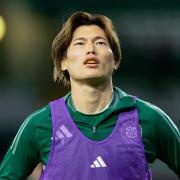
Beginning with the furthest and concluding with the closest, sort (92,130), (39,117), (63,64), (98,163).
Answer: (63,64), (39,117), (92,130), (98,163)

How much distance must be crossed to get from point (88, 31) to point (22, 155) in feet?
2.91

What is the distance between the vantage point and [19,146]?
5391 mm

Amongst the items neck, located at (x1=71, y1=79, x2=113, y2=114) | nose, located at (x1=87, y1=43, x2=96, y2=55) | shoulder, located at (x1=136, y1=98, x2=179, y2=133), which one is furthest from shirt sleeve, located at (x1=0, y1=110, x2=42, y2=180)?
shoulder, located at (x1=136, y1=98, x2=179, y2=133)

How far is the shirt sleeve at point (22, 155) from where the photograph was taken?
5371 millimetres

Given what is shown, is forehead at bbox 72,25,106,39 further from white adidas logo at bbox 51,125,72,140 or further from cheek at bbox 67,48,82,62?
white adidas logo at bbox 51,125,72,140

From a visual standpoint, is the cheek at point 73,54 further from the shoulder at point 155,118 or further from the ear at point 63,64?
the shoulder at point 155,118

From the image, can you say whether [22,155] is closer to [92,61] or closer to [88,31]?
[92,61]

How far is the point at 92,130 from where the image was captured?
5.31 meters

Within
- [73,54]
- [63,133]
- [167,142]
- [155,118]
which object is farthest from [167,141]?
[73,54]

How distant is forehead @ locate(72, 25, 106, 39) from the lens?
545cm

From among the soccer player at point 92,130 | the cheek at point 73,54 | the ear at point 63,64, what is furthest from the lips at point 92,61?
the ear at point 63,64

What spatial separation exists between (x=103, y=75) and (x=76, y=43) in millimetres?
309

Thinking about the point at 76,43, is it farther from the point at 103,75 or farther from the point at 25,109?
the point at 25,109

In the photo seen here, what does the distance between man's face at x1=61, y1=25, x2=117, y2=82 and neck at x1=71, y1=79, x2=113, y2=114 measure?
7 centimetres
